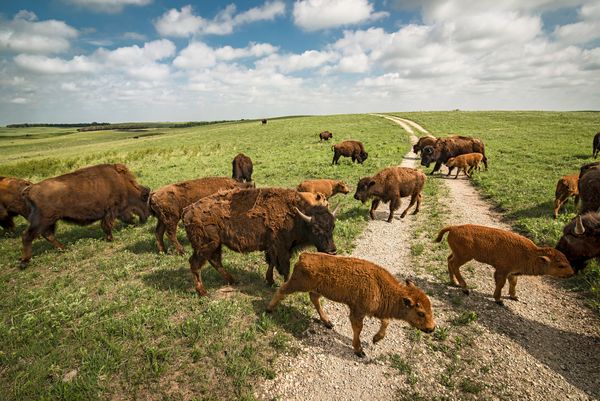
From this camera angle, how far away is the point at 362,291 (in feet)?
16.8

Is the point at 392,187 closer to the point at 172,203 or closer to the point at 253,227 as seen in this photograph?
the point at 253,227

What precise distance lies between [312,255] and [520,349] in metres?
3.84

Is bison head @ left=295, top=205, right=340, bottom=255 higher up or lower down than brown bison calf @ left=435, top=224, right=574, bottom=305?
higher up

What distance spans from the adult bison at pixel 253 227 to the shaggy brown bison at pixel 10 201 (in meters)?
9.28

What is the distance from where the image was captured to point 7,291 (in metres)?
7.60

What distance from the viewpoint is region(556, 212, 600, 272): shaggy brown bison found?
6.00 meters

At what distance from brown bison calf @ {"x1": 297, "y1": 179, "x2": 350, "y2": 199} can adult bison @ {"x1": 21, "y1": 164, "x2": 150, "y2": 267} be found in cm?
645

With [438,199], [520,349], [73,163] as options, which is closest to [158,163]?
[73,163]

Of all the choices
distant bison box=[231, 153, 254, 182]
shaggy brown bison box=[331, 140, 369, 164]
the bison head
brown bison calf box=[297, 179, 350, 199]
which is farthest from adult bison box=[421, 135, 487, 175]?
the bison head

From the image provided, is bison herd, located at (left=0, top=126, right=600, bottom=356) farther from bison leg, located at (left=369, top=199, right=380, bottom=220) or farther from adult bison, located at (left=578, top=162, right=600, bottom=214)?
bison leg, located at (left=369, top=199, right=380, bottom=220)

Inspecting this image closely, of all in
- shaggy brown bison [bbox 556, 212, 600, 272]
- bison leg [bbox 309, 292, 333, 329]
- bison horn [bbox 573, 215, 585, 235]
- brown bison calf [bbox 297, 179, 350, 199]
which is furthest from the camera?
brown bison calf [bbox 297, 179, 350, 199]

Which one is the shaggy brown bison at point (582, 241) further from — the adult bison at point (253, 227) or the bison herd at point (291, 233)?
the adult bison at point (253, 227)

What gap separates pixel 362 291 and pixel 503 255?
10.9 ft

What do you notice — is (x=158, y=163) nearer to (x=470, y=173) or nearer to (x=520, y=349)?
(x=470, y=173)
